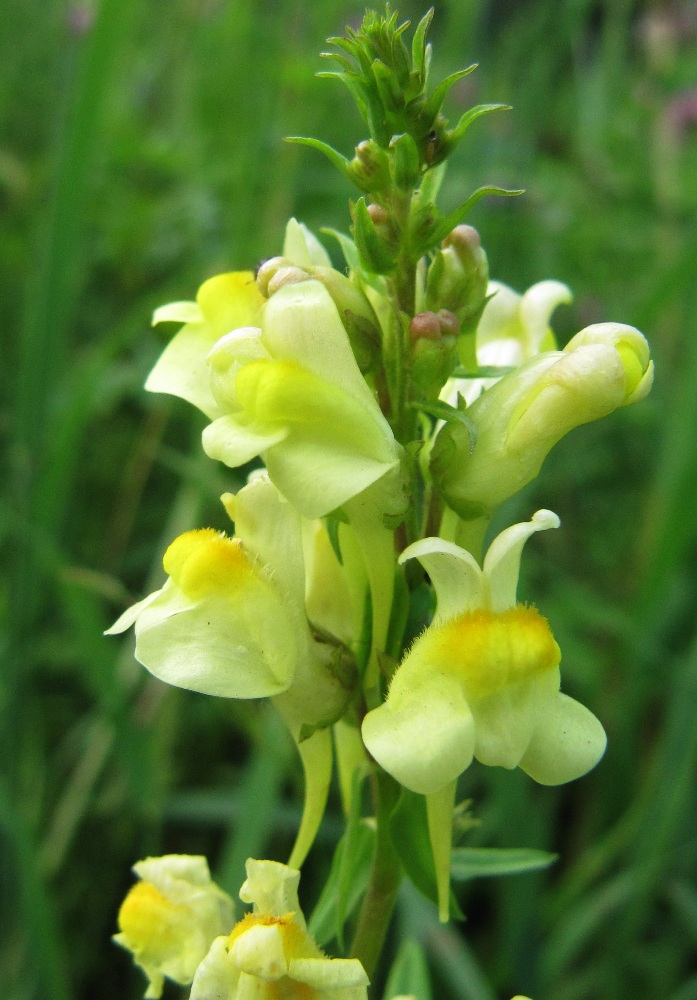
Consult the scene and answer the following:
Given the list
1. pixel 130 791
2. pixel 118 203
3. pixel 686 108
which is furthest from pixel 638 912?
pixel 686 108

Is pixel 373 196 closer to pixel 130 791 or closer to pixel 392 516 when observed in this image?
pixel 392 516

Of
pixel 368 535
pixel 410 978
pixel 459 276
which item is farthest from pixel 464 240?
pixel 410 978

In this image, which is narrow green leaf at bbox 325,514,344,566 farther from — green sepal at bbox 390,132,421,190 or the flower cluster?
green sepal at bbox 390,132,421,190

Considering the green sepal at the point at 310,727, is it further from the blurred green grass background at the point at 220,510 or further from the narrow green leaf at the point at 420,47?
the blurred green grass background at the point at 220,510

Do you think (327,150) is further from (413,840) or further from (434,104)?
(413,840)

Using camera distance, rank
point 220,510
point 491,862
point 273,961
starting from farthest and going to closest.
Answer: point 220,510 → point 491,862 → point 273,961

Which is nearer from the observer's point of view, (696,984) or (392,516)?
(392,516)

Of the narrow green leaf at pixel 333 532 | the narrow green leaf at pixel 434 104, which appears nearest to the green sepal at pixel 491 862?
the narrow green leaf at pixel 333 532
